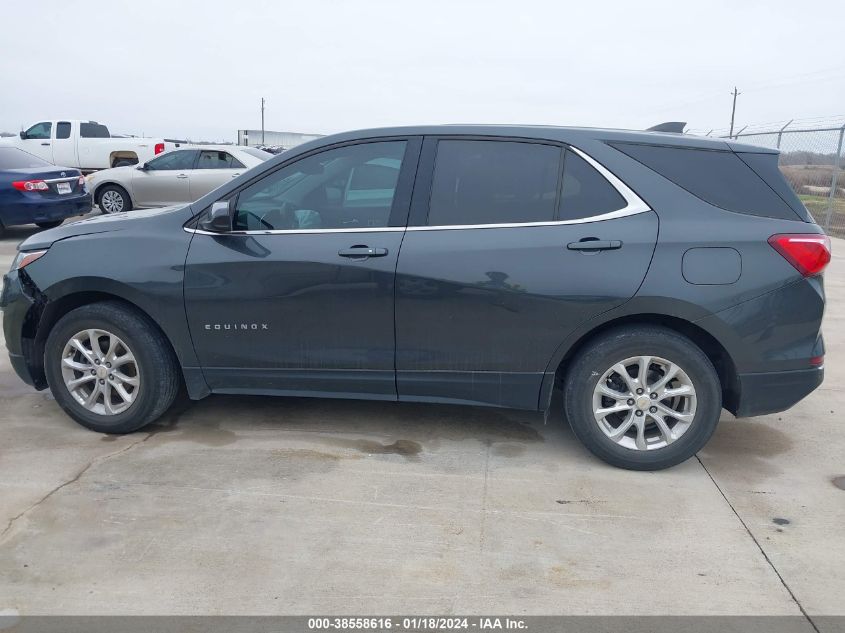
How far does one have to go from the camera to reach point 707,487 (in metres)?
3.84

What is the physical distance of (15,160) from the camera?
11969 mm

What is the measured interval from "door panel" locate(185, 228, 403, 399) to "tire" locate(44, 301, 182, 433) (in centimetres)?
27

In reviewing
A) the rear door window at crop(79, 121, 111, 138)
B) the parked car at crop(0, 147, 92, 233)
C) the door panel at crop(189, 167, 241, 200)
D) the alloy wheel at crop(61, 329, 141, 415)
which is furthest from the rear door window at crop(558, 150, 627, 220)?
the rear door window at crop(79, 121, 111, 138)

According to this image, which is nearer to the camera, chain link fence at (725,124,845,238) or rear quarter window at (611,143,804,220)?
rear quarter window at (611,143,804,220)

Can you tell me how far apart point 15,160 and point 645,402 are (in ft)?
38.1

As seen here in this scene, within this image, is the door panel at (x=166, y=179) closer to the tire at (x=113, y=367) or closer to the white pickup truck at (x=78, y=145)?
the white pickup truck at (x=78, y=145)

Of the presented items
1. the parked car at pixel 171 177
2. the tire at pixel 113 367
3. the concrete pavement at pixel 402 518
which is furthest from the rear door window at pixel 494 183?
the parked car at pixel 171 177

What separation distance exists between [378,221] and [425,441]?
1.32m

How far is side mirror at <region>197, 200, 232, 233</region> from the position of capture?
13.2 ft

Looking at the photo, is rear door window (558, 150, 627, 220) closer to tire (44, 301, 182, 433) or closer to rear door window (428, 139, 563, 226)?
rear door window (428, 139, 563, 226)

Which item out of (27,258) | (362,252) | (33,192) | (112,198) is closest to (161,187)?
(112,198)

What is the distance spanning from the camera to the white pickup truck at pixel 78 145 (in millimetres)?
20156

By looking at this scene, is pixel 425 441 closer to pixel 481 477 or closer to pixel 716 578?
pixel 481 477

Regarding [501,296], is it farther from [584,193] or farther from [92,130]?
[92,130]
